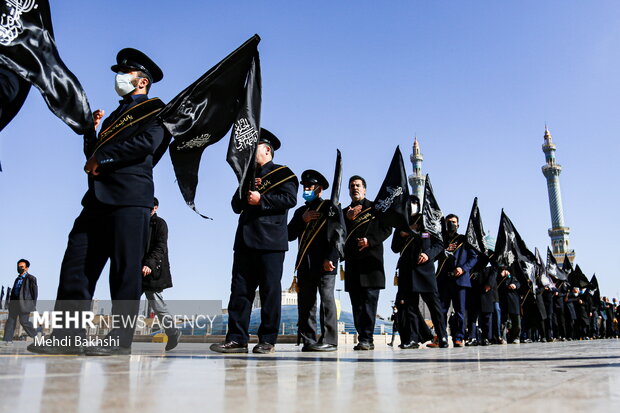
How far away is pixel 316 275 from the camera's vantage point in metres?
6.22

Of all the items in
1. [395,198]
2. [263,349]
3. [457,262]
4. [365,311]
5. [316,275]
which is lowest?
[263,349]

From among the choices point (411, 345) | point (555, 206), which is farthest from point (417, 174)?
point (411, 345)

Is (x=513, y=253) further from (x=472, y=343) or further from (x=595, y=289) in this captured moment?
(x=595, y=289)

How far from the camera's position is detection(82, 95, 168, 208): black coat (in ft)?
13.5

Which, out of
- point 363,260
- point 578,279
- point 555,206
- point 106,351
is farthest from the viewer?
point 555,206

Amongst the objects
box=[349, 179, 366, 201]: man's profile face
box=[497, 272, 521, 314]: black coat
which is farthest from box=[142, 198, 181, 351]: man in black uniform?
box=[497, 272, 521, 314]: black coat

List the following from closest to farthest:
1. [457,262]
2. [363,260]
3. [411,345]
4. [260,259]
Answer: [260,259], [363,260], [411,345], [457,262]

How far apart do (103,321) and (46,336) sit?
41 centimetres

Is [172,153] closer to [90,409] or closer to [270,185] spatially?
[270,185]

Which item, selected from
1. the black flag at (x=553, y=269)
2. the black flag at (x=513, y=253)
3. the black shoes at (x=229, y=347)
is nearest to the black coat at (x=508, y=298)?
the black flag at (x=513, y=253)

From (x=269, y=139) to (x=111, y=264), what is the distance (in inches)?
88.1

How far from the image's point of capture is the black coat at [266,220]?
5.14 metres

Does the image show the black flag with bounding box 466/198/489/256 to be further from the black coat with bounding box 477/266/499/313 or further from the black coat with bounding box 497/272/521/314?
the black coat with bounding box 497/272/521/314

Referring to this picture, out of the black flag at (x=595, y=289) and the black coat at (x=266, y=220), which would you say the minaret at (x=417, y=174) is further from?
the black coat at (x=266, y=220)
